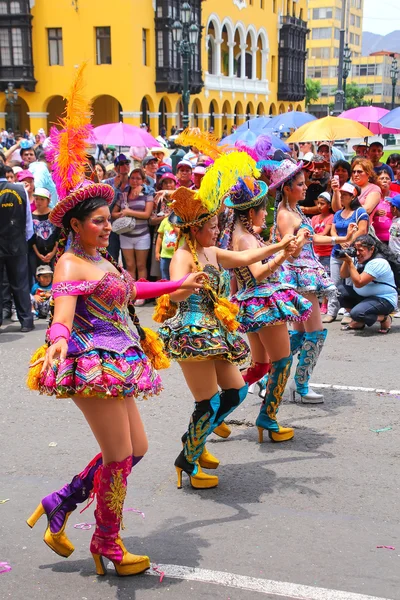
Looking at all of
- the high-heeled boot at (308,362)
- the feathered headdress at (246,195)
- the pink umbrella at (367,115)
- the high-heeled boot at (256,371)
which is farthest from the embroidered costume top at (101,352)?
the pink umbrella at (367,115)

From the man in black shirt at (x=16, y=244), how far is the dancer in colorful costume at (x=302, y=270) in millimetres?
4251

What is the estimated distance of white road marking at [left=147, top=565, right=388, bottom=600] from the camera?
353 centimetres

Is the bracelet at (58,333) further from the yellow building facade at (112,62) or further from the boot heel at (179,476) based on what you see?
the yellow building facade at (112,62)

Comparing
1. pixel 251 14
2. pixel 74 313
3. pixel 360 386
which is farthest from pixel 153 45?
pixel 74 313

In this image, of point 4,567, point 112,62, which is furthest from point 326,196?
point 112,62

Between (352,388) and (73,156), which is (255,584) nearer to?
(73,156)

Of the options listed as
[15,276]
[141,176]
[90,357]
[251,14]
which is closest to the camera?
[90,357]

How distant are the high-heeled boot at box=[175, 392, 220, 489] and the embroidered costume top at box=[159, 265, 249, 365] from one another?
31 cm

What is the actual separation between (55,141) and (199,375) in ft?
5.38

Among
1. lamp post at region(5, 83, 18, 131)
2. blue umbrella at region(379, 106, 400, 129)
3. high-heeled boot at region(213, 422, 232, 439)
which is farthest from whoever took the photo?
lamp post at region(5, 83, 18, 131)

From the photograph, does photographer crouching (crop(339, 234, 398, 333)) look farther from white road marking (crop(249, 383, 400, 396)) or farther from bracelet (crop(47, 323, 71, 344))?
bracelet (crop(47, 323, 71, 344))

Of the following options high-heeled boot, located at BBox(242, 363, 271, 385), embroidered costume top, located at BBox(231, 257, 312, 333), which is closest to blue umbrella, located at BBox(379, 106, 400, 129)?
embroidered costume top, located at BBox(231, 257, 312, 333)

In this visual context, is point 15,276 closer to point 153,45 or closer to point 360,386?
point 360,386

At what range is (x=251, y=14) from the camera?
61.5m
